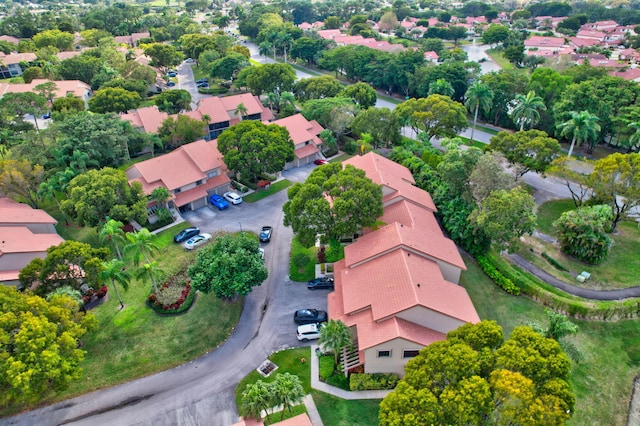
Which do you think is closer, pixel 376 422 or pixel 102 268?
pixel 376 422


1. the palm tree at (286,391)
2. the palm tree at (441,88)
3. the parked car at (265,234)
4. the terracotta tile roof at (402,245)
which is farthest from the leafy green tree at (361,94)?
the palm tree at (286,391)

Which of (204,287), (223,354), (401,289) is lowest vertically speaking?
(223,354)

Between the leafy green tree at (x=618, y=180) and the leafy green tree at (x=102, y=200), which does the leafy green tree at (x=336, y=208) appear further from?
the leafy green tree at (x=618, y=180)

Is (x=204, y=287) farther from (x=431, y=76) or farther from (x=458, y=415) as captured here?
(x=431, y=76)

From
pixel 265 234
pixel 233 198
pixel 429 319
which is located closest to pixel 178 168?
pixel 233 198

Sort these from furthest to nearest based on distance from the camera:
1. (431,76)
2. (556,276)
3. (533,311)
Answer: (431,76)
(556,276)
(533,311)

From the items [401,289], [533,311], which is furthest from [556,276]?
[401,289]

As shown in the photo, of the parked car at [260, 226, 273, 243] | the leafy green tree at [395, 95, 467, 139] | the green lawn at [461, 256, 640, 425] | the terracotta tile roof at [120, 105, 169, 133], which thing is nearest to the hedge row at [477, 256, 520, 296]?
the green lawn at [461, 256, 640, 425]

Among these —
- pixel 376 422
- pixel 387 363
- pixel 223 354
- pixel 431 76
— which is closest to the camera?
pixel 376 422
